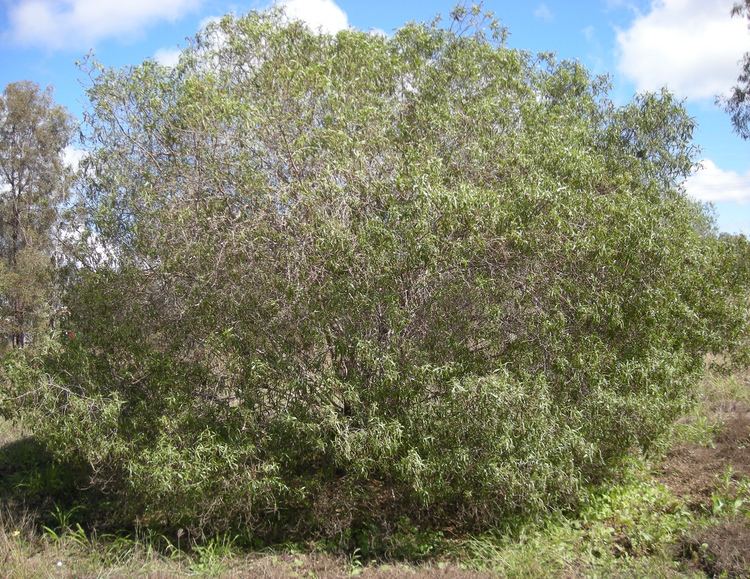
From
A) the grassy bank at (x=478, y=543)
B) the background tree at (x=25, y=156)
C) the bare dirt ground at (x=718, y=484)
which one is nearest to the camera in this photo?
the bare dirt ground at (x=718, y=484)

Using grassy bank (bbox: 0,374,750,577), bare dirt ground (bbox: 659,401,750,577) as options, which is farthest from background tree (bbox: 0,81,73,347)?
bare dirt ground (bbox: 659,401,750,577)

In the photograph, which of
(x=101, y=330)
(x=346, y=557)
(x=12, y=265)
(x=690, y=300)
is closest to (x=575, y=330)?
(x=690, y=300)

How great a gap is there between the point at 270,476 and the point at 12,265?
20753 millimetres

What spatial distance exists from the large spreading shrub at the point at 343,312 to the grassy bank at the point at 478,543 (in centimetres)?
32

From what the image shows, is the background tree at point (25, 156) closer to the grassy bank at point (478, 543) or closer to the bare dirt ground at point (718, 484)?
the grassy bank at point (478, 543)

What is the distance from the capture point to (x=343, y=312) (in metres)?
6.14

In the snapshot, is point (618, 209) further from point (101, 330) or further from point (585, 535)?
point (101, 330)

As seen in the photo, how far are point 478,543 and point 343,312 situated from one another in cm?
259

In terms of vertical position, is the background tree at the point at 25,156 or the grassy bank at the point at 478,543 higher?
the background tree at the point at 25,156

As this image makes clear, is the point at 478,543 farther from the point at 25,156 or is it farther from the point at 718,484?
the point at 25,156

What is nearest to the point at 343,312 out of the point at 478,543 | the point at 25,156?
the point at 478,543

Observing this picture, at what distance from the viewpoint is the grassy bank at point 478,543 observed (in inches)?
232

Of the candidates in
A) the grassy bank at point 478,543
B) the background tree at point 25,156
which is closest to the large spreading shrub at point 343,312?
the grassy bank at point 478,543

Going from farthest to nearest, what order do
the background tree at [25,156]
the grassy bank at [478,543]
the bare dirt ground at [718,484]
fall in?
the background tree at [25,156] → the grassy bank at [478,543] → the bare dirt ground at [718,484]
